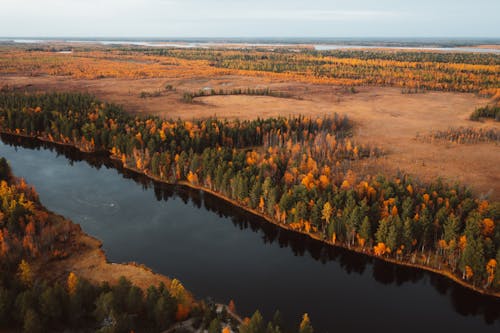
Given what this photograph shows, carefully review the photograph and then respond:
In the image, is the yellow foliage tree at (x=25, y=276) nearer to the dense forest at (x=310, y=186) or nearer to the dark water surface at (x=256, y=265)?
the dark water surface at (x=256, y=265)

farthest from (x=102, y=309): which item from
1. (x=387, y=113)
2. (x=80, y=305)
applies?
(x=387, y=113)

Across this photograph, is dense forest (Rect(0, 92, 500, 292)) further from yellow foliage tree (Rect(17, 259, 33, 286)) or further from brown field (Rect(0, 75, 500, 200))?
yellow foliage tree (Rect(17, 259, 33, 286))

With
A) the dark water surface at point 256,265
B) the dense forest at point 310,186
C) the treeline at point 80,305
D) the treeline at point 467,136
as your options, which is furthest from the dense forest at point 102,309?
the treeline at point 467,136

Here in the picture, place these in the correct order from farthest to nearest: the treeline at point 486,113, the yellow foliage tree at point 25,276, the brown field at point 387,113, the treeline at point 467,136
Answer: the treeline at point 486,113 < the treeline at point 467,136 < the brown field at point 387,113 < the yellow foliage tree at point 25,276

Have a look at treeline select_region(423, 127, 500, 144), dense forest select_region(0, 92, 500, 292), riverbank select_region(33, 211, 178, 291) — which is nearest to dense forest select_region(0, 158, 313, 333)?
riverbank select_region(33, 211, 178, 291)

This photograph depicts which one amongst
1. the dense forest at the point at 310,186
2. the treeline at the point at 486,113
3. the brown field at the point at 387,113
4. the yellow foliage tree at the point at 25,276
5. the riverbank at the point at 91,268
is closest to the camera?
the yellow foliage tree at the point at 25,276

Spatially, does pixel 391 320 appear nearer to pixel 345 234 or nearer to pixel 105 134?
pixel 345 234

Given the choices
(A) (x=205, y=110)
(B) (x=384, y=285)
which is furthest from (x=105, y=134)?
(B) (x=384, y=285)
